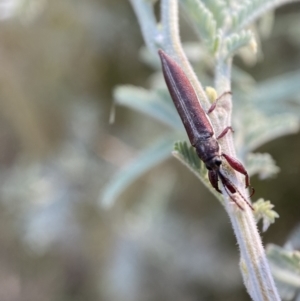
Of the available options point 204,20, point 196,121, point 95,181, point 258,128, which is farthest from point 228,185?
point 95,181

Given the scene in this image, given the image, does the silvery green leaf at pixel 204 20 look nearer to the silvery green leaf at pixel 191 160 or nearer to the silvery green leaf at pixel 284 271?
the silvery green leaf at pixel 191 160

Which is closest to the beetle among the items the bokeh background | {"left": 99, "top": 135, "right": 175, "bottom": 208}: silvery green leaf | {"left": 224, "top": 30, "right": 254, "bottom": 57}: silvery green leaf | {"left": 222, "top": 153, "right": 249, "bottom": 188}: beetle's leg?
{"left": 222, "top": 153, "right": 249, "bottom": 188}: beetle's leg

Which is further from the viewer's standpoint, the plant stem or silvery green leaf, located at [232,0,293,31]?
silvery green leaf, located at [232,0,293,31]

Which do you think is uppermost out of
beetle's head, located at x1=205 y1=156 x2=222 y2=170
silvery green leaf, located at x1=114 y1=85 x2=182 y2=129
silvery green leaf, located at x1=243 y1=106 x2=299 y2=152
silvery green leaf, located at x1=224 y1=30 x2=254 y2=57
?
silvery green leaf, located at x1=114 y1=85 x2=182 y2=129

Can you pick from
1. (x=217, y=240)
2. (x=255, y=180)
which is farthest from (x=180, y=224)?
(x=255, y=180)

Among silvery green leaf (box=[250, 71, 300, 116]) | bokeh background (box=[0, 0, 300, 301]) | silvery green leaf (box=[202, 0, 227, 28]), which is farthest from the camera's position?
bokeh background (box=[0, 0, 300, 301])

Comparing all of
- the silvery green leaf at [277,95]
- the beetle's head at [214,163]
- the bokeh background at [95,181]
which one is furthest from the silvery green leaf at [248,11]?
the bokeh background at [95,181]

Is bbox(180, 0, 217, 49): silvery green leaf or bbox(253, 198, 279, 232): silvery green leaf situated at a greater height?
bbox(180, 0, 217, 49): silvery green leaf

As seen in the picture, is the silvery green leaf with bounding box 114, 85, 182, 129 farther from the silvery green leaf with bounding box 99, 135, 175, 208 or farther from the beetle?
the beetle
